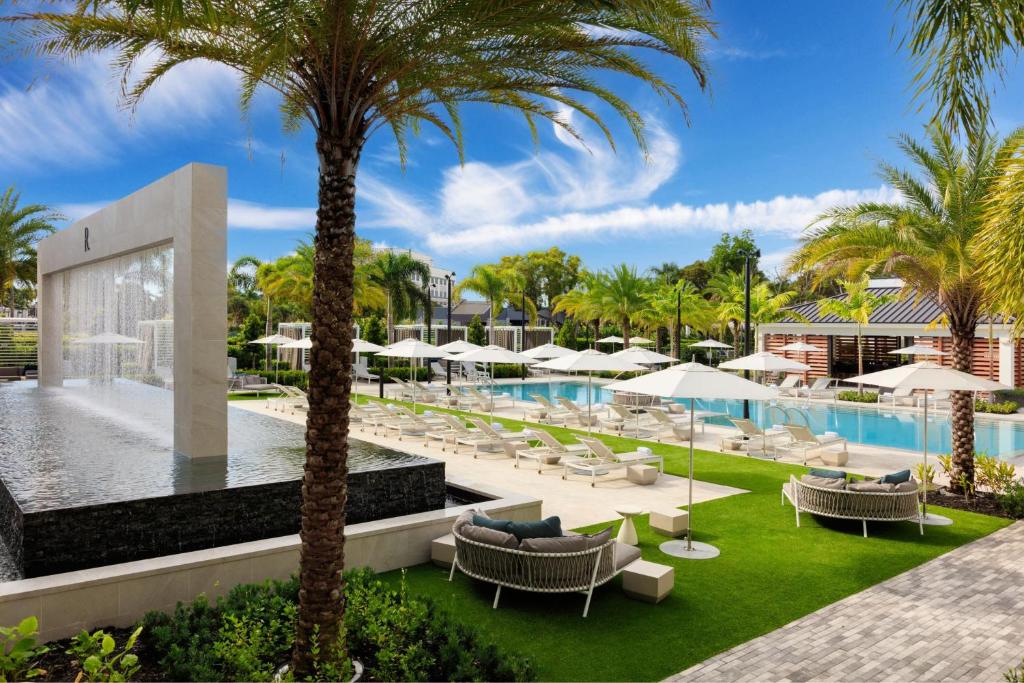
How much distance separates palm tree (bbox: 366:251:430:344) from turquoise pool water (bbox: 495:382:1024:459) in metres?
13.0

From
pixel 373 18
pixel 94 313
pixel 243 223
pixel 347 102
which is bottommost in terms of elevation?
pixel 94 313

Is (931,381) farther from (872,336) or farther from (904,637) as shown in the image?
(872,336)

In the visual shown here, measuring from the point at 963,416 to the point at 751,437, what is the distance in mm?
5067

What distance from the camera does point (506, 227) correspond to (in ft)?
342

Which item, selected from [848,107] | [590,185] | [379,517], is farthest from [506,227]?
[379,517]

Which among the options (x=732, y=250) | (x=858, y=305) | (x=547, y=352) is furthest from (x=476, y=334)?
(x=732, y=250)

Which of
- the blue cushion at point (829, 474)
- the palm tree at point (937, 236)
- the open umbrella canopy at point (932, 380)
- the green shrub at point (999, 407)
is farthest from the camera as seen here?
the green shrub at point (999, 407)

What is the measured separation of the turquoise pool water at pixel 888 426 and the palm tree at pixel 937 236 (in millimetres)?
5470

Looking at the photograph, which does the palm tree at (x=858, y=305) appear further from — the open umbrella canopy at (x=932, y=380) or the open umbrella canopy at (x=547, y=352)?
the open umbrella canopy at (x=932, y=380)

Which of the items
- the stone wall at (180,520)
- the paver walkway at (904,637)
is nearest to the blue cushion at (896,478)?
the paver walkway at (904,637)

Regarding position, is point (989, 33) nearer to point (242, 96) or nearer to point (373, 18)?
point (373, 18)

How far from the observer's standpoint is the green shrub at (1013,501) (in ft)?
32.3

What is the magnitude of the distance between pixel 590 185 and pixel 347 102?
82.5 metres

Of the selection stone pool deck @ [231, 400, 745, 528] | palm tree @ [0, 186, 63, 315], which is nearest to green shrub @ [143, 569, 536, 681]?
stone pool deck @ [231, 400, 745, 528]
